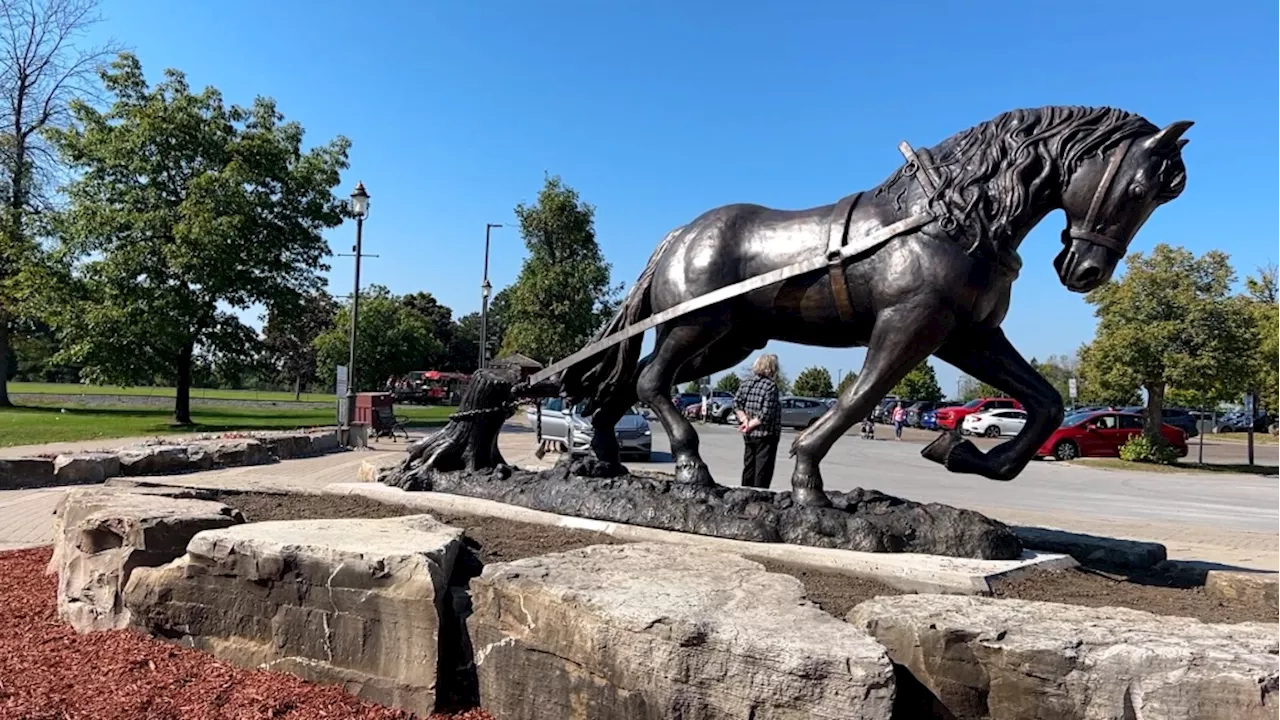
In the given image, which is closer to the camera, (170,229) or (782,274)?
(782,274)

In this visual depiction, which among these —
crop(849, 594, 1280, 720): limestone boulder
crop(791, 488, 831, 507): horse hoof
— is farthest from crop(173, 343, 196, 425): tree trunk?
crop(849, 594, 1280, 720): limestone boulder

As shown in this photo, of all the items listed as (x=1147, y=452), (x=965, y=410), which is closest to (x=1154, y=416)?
(x=1147, y=452)

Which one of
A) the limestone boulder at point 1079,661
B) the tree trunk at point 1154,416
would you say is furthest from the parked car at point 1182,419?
the limestone boulder at point 1079,661

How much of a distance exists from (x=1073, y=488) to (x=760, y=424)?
975 centimetres

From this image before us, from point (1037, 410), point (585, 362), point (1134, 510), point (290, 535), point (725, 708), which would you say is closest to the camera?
point (725, 708)

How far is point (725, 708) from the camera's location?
229cm

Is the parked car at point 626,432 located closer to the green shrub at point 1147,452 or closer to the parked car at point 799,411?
the green shrub at point 1147,452

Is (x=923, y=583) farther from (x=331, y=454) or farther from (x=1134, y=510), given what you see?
(x=331, y=454)

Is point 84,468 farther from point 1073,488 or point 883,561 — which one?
point 1073,488

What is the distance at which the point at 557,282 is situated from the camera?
31.3 meters

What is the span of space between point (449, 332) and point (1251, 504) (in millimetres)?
69438

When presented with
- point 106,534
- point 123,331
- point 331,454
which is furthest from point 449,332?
point 106,534

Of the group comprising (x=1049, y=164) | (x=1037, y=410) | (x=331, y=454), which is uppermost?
(x=1049, y=164)

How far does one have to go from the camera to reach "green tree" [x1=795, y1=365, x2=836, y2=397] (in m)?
66.8
